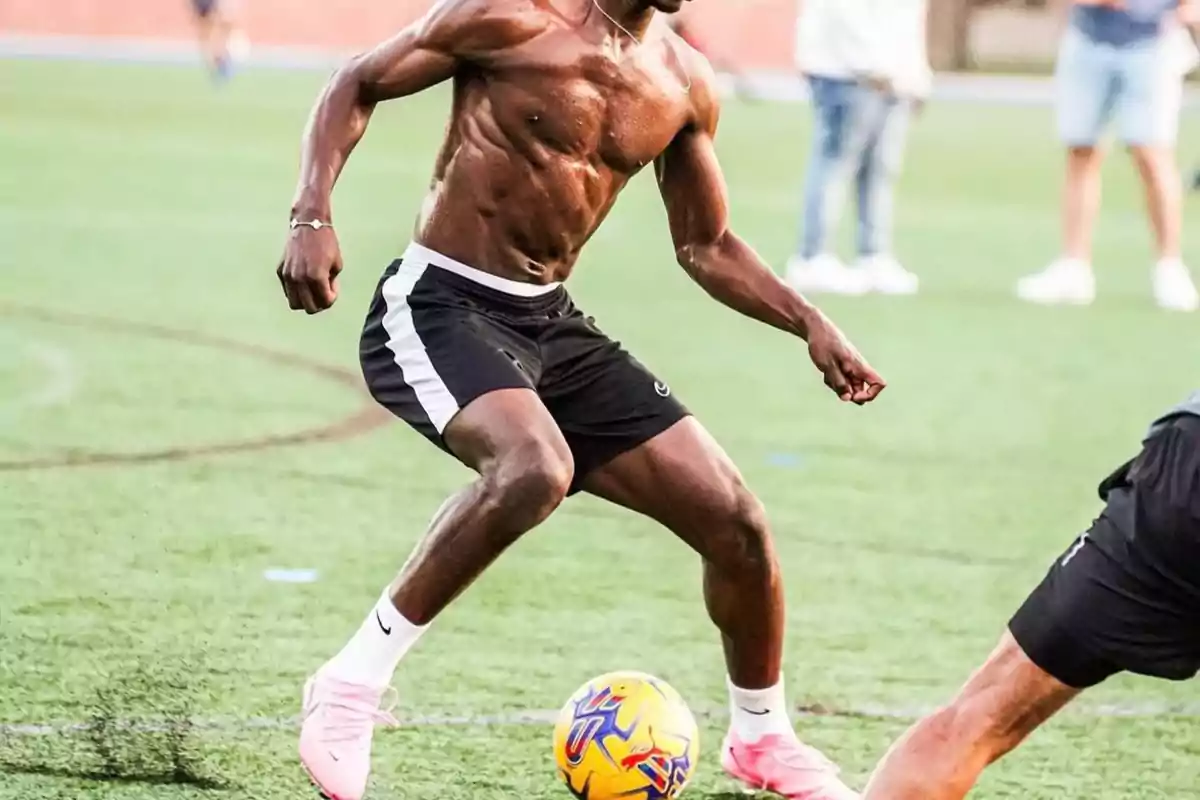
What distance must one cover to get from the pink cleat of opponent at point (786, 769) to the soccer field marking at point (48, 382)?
15.4 feet

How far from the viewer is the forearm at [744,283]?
4.90m

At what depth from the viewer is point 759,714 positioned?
4832mm

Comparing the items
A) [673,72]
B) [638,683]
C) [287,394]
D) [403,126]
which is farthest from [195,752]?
[403,126]

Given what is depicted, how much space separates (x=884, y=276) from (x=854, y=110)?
1.10 meters

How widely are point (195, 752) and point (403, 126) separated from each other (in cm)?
2123

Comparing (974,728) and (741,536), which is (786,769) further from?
(974,728)

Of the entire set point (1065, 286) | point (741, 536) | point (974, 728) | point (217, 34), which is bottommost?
point (217, 34)

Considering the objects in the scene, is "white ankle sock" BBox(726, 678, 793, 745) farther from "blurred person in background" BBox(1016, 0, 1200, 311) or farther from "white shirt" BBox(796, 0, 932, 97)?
"white shirt" BBox(796, 0, 932, 97)

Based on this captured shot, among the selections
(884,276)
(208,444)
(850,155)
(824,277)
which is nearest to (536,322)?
(208,444)

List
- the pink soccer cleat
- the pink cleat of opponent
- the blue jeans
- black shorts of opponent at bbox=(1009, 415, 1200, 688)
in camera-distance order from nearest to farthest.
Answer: black shorts of opponent at bbox=(1009, 415, 1200, 688)
the pink soccer cleat
the pink cleat of opponent
the blue jeans

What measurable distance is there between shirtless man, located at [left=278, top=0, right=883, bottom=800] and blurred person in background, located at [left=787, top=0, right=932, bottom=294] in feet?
26.8

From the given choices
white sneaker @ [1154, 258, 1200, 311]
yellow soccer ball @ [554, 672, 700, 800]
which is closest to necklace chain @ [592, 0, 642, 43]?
yellow soccer ball @ [554, 672, 700, 800]

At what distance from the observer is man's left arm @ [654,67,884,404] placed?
4820 mm

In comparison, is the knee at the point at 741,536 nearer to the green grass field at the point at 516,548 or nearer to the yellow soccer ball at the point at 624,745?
the yellow soccer ball at the point at 624,745
